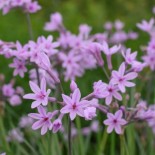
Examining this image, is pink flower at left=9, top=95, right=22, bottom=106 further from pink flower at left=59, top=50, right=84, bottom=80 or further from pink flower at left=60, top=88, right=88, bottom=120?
pink flower at left=60, top=88, right=88, bottom=120

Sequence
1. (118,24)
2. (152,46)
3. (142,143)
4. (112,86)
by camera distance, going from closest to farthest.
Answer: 1. (112,86)
2. (152,46)
3. (142,143)
4. (118,24)

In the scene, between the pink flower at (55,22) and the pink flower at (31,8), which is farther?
the pink flower at (55,22)

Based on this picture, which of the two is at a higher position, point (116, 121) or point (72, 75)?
point (72, 75)

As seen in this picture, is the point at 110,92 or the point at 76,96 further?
the point at 110,92

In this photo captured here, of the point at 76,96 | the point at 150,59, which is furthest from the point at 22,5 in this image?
the point at 76,96

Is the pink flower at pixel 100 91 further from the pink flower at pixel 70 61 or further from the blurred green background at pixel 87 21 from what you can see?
the pink flower at pixel 70 61

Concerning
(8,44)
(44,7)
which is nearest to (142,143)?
(8,44)

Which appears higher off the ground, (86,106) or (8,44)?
(8,44)

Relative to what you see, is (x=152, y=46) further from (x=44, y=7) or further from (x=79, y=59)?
(x=44, y=7)

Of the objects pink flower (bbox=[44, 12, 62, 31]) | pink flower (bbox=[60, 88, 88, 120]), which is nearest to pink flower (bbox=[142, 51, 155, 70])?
pink flower (bbox=[44, 12, 62, 31])

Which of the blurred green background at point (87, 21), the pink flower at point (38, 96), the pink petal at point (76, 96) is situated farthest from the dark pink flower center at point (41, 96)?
the blurred green background at point (87, 21)

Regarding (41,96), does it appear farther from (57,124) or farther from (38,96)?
(57,124)
